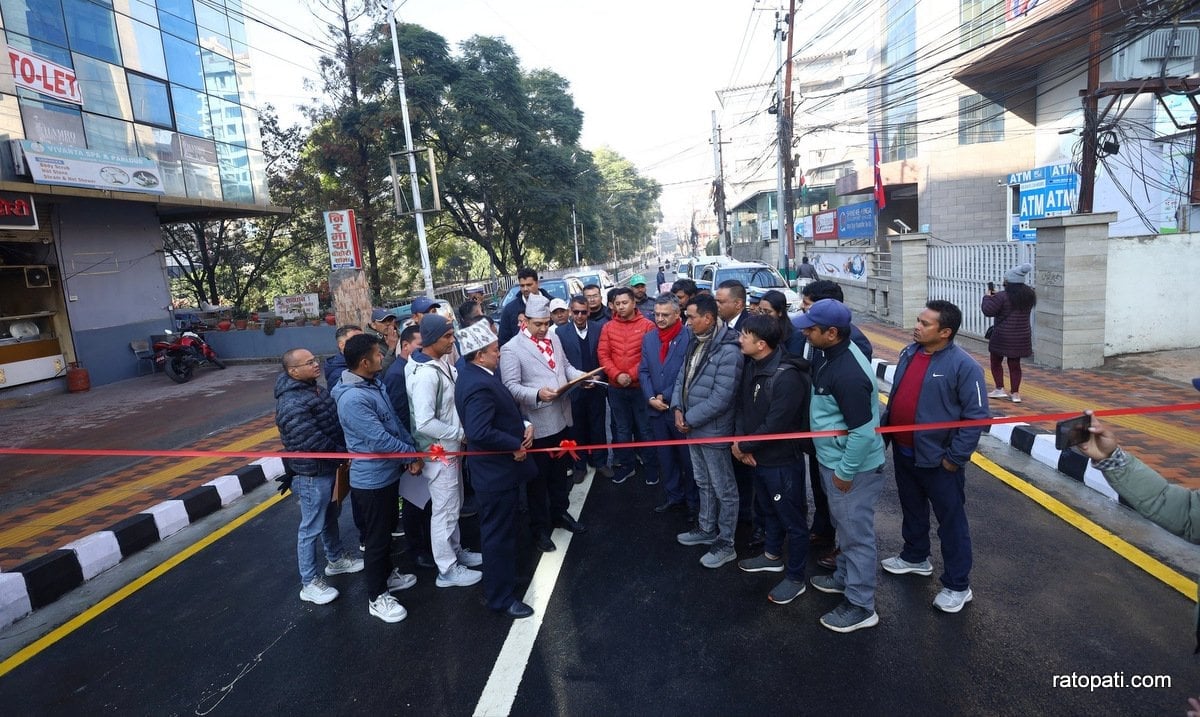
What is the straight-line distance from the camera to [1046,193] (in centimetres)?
1680

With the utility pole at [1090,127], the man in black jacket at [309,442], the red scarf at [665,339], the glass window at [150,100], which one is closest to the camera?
the man in black jacket at [309,442]

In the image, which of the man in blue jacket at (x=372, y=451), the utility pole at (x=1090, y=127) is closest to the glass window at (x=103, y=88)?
the man in blue jacket at (x=372, y=451)

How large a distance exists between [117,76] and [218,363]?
6.54 metres

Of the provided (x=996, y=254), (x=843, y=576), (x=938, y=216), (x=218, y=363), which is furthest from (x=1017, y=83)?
(x=218, y=363)

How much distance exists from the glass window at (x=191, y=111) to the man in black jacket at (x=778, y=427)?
55.2 ft

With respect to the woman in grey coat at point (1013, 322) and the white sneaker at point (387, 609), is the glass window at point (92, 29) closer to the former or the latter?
the white sneaker at point (387, 609)

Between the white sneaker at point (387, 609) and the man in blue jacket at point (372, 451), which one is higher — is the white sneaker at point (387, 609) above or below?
below

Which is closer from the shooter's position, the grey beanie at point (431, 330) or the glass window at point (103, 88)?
the grey beanie at point (431, 330)

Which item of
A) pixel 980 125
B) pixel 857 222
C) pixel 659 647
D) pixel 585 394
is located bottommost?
pixel 659 647

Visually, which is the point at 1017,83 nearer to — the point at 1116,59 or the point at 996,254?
the point at 1116,59

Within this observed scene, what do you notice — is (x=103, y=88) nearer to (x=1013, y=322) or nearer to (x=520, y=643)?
(x=520, y=643)

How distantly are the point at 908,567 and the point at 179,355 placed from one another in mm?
14547

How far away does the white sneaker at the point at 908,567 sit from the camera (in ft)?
12.2

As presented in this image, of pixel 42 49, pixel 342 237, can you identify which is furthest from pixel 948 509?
pixel 42 49
